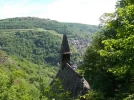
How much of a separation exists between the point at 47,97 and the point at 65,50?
23112 millimetres

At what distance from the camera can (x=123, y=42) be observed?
1386 centimetres

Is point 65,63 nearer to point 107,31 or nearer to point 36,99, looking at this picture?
point 107,31

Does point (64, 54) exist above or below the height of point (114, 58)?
below

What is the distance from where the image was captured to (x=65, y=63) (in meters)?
41.3

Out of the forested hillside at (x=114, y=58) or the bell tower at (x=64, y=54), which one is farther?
the bell tower at (x=64, y=54)

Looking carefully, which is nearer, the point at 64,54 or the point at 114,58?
the point at 114,58

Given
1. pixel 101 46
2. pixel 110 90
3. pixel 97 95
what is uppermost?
pixel 101 46

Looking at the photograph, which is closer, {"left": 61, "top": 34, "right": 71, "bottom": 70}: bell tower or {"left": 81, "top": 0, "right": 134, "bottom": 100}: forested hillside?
{"left": 81, "top": 0, "right": 134, "bottom": 100}: forested hillside

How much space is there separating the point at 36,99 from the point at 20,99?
15.2 feet

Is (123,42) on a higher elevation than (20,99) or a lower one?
higher

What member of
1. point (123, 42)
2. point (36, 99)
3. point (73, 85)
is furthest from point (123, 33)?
point (73, 85)

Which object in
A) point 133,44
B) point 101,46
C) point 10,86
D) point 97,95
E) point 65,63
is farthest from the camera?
point 65,63

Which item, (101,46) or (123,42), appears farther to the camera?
(101,46)

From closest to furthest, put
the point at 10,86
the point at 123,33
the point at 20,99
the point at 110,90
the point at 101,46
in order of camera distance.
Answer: the point at 123,33, the point at 20,99, the point at 10,86, the point at 110,90, the point at 101,46
